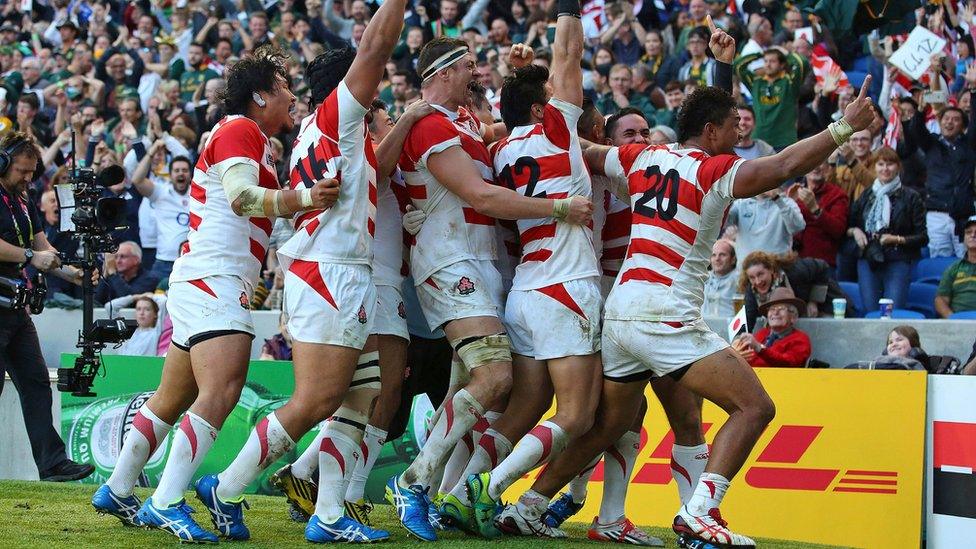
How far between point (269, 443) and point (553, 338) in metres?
1.60

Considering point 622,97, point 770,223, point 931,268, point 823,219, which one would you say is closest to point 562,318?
point 770,223

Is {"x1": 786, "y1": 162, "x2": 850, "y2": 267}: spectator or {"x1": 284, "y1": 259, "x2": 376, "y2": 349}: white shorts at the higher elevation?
{"x1": 786, "y1": 162, "x2": 850, "y2": 267}: spectator

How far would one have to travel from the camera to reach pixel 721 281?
11250 mm

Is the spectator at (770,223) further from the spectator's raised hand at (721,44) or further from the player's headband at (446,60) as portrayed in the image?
the player's headband at (446,60)

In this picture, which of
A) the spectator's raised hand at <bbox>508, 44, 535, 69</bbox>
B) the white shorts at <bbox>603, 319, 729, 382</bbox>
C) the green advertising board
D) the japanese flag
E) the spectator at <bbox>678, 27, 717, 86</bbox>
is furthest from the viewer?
the spectator at <bbox>678, 27, 717, 86</bbox>

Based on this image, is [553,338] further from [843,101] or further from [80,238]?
[843,101]

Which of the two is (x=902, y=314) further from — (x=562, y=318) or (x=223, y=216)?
(x=223, y=216)

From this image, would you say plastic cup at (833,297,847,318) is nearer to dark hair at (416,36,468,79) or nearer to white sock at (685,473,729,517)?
white sock at (685,473,729,517)

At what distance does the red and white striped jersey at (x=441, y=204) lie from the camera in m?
6.69

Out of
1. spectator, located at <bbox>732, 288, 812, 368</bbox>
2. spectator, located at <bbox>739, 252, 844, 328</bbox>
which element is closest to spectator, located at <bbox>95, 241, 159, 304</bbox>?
spectator, located at <bbox>739, 252, 844, 328</bbox>

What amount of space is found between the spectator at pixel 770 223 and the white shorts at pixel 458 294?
5.14 metres

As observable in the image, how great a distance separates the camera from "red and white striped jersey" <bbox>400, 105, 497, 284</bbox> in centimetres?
669

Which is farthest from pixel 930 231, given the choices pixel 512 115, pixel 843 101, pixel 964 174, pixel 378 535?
pixel 378 535

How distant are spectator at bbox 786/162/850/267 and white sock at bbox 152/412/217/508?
23.3 ft
